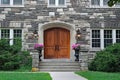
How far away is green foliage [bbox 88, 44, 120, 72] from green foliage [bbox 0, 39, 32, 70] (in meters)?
4.24

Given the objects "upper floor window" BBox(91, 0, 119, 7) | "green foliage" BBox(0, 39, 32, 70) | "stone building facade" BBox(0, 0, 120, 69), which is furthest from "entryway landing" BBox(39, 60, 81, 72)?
"upper floor window" BBox(91, 0, 119, 7)

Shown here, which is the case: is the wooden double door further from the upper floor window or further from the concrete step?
the upper floor window

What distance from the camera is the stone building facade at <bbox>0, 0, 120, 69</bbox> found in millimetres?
23391

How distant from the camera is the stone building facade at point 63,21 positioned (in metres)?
23.4

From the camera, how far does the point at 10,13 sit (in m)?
23.5

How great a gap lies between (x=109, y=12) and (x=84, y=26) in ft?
6.73

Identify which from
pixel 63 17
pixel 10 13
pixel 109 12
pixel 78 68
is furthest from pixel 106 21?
pixel 10 13

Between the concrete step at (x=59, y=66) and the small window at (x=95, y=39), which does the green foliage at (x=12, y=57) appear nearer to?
the concrete step at (x=59, y=66)

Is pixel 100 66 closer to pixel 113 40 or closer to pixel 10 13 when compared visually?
pixel 113 40

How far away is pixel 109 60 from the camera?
771 inches

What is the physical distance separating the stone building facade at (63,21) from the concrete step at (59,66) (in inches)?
68.9

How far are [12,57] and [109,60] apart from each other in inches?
225

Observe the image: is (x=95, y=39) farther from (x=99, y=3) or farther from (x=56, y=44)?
(x=56, y=44)

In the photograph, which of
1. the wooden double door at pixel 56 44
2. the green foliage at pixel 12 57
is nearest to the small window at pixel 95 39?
the wooden double door at pixel 56 44
